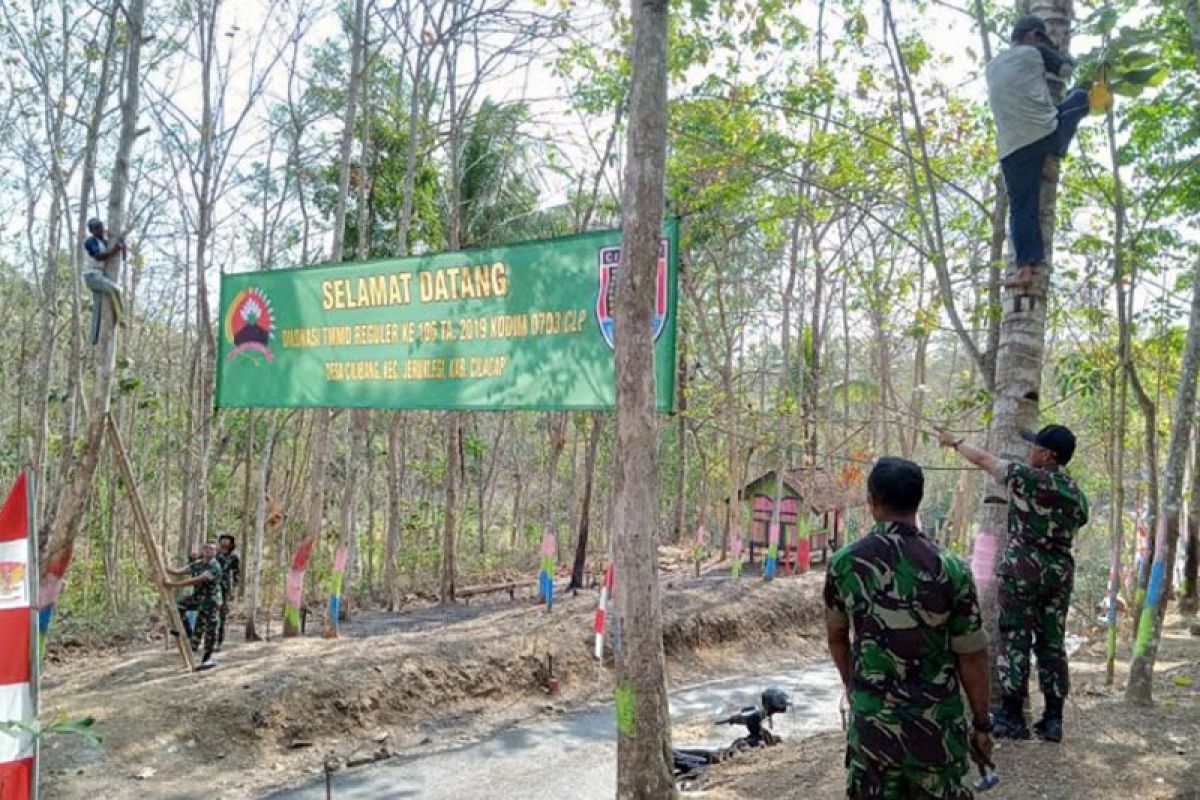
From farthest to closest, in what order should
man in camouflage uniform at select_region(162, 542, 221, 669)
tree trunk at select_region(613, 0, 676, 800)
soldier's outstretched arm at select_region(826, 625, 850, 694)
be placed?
man in camouflage uniform at select_region(162, 542, 221, 669), tree trunk at select_region(613, 0, 676, 800), soldier's outstretched arm at select_region(826, 625, 850, 694)

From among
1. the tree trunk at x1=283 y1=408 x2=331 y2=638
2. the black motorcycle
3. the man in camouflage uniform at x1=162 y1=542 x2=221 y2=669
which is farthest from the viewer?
the tree trunk at x1=283 y1=408 x2=331 y2=638

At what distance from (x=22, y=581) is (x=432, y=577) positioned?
15.9m

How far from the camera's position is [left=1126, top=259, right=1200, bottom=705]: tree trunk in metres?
5.73

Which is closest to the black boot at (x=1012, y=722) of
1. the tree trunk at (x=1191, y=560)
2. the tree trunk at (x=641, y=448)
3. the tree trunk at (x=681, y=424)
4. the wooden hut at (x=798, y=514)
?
the tree trunk at (x=641, y=448)

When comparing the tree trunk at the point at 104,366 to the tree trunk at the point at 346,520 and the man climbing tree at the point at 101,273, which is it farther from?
the tree trunk at the point at 346,520

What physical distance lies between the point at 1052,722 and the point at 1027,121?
295 centimetres

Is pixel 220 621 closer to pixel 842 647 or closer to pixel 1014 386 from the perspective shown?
pixel 1014 386

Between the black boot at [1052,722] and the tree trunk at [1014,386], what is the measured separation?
13.3 inches

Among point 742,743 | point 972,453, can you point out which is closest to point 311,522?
point 742,743

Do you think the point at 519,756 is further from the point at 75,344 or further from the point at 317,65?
the point at 317,65

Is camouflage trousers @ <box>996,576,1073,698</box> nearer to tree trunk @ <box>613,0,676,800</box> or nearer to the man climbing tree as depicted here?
tree trunk @ <box>613,0,676,800</box>

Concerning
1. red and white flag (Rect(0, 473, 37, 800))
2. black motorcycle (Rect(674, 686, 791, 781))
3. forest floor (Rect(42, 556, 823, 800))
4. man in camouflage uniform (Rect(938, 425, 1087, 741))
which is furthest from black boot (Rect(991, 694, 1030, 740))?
forest floor (Rect(42, 556, 823, 800))

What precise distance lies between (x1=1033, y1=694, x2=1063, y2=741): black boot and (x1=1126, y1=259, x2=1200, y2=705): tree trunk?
54.5 inches

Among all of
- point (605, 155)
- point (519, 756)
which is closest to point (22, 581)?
point (519, 756)
